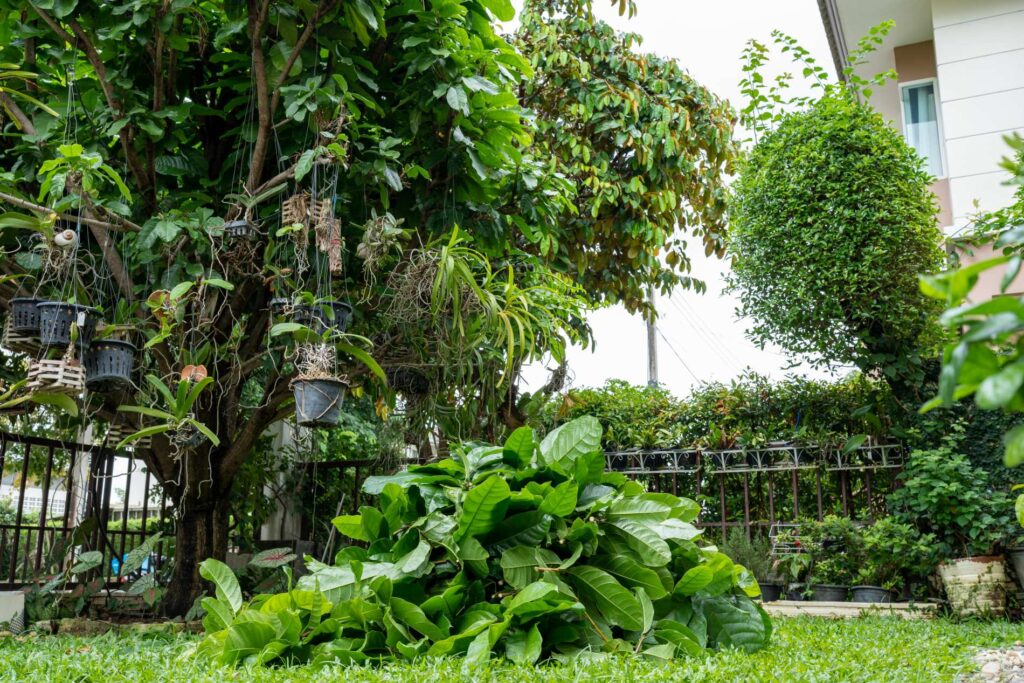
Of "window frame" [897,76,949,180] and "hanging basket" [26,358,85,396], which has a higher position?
"window frame" [897,76,949,180]

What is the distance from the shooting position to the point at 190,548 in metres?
5.42

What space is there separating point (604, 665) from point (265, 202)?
11.3 ft

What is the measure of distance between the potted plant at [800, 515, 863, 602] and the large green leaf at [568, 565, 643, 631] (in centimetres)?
455

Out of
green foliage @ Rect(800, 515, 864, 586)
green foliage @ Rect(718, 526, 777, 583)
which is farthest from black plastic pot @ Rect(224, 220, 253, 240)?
green foliage @ Rect(800, 515, 864, 586)

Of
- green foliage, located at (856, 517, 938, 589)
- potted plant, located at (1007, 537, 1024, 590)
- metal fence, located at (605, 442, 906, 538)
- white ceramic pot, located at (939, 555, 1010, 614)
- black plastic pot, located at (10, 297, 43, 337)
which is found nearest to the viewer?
black plastic pot, located at (10, 297, 43, 337)

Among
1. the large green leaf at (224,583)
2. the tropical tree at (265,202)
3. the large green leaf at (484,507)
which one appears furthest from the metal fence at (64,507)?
the large green leaf at (484,507)

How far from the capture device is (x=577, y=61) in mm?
7750

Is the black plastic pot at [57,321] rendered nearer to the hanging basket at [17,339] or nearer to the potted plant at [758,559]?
the hanging basket at [17,339]

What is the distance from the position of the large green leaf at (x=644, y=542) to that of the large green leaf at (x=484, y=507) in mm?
411

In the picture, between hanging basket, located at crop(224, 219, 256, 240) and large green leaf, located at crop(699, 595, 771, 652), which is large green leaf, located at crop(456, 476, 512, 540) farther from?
hanging basket, located at crop(224, 219, 256, 240)

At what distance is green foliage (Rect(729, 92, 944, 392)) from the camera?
21.2 ft

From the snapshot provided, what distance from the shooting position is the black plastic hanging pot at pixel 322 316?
4.06m

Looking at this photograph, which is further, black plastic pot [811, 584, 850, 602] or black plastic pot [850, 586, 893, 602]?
black plastic pot [811, 584, 850, 602]

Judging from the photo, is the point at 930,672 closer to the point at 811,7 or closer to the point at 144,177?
the point at 144,177
